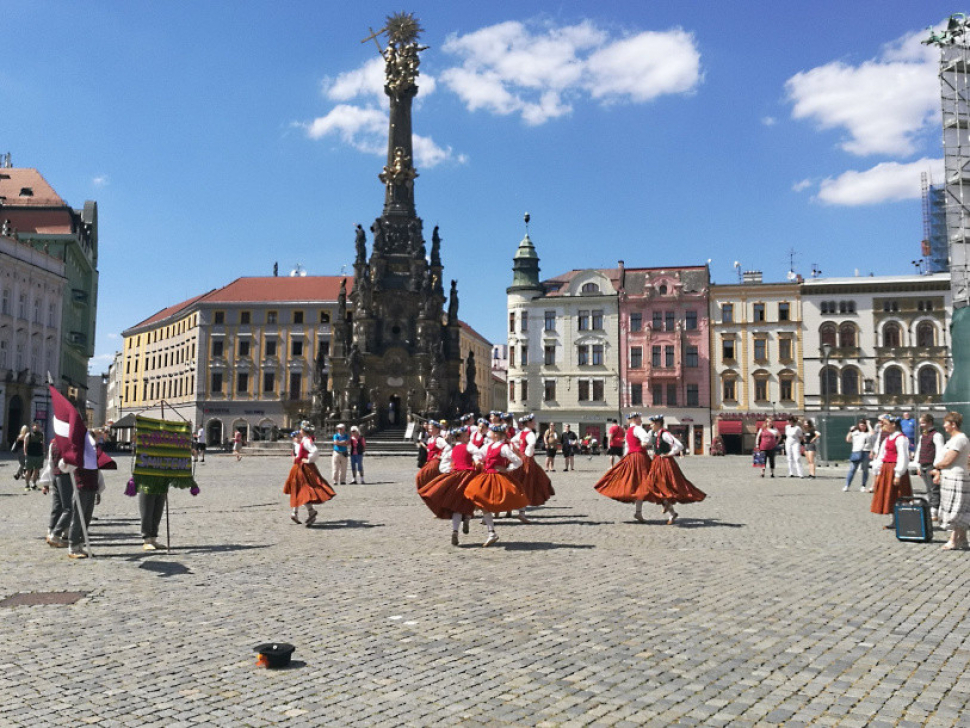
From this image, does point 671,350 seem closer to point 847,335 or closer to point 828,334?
point 828,334

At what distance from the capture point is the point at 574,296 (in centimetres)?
6831

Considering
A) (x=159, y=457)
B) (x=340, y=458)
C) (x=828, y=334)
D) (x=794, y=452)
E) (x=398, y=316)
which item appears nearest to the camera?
(x=159, y=457)

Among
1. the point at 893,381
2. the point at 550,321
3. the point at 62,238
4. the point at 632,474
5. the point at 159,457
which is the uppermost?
the point at 62,238

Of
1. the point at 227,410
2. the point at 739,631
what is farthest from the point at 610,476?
the point at 227,410

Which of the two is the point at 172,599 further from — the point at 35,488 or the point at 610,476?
the point at 35,488

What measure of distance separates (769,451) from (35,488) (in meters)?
21.7

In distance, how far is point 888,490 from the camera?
13.7 metres

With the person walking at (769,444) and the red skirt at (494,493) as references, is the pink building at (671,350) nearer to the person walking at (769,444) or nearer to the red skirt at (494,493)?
the person walking at (769,444)

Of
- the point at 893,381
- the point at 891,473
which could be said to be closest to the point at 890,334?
the point at 893,381

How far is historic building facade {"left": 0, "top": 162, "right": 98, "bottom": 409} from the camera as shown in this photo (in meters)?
62.3

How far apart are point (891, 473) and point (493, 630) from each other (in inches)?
383

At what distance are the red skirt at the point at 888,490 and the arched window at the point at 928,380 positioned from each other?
50386mm

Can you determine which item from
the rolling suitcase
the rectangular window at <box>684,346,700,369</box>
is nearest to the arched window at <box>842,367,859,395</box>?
the rectangular window at <box>684,346,700,369</box>

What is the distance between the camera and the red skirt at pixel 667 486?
1369 centimetres
